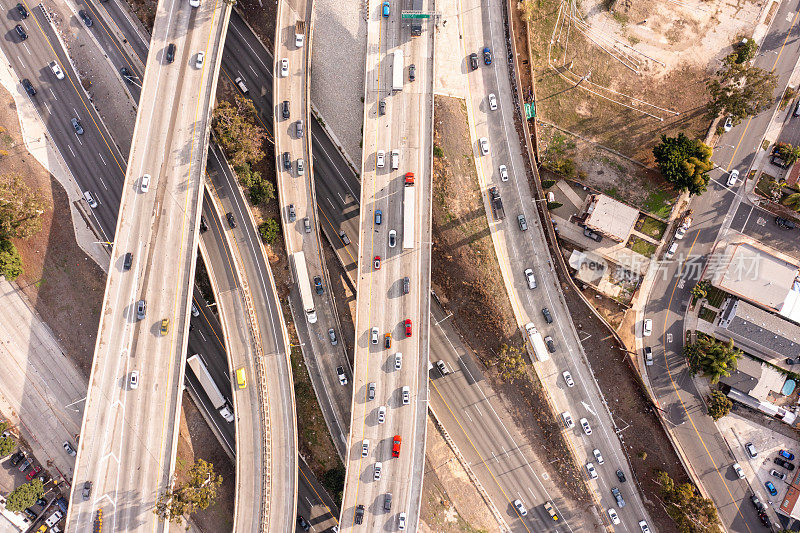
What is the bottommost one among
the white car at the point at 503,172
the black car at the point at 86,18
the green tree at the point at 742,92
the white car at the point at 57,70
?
the white car at the point at 503,172

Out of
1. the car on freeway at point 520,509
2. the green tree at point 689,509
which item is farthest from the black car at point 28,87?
the green tree at point 689,509

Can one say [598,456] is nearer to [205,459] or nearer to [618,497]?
[618,497]

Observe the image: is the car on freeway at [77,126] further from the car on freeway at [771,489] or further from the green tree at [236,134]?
the car on freeway at [771,489]

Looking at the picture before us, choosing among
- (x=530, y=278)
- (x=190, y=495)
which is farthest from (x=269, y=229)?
(x=530, y=278)

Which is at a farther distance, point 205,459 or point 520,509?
point 205,459

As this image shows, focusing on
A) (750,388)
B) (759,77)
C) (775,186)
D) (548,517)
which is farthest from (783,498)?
(759,77)

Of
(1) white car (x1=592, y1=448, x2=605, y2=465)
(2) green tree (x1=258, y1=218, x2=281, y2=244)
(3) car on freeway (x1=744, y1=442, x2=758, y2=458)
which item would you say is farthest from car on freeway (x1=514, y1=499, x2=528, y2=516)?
(2) green tree (x1=258, y1=218, x2=281, y2=244)

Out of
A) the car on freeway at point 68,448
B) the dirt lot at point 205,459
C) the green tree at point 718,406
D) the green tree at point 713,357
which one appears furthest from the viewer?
the dirt lot at point 205,459
